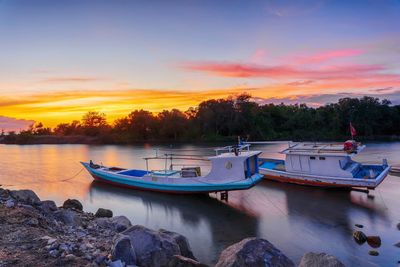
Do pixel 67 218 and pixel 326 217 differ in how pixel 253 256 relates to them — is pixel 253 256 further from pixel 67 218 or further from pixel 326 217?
pixel 326 217

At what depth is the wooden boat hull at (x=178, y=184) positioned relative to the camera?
17.1 meters

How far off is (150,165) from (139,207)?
16.6 m

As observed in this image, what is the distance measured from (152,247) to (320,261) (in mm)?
3680

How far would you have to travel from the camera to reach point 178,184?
61.6 ft

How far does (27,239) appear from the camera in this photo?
7.41 metres

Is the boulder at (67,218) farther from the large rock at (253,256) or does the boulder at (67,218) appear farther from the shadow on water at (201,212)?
the large rock at (253,256)

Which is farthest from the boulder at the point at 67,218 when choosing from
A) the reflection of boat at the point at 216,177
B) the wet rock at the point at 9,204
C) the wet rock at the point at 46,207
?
the reflection of boat at the point at 216,177

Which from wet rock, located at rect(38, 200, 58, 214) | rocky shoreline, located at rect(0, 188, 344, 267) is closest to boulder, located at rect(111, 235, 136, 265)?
rocky shoreline, located at rect(0, 188, 344, 267)

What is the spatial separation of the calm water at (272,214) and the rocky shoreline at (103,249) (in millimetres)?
2808

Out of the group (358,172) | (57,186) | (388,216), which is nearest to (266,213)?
(388,216)

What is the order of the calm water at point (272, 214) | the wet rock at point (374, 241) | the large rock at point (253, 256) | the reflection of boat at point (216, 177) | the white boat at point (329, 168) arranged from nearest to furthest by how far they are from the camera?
the large rock at point (253, 256) → the wet rock at point (374, 241) → the calm water at point (272, 214) → the reflection of boat at point (216, 177) → the white boat at point (329, 168)

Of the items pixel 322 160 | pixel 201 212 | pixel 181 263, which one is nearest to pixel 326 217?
pixel 201 212

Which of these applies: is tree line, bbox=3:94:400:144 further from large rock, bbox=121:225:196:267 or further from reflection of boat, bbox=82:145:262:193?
large rock, bbox=121:225:196:267

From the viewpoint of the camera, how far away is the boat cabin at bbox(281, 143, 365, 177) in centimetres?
1948
